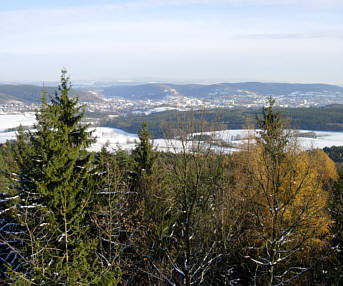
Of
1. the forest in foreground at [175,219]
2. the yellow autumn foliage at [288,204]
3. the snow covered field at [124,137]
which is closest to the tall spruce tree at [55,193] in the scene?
the forest in foreground at [175,219]

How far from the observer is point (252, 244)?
13.8 meters

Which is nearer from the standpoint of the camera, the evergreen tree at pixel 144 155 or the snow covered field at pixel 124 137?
the evergreen tree at pixel 144 155

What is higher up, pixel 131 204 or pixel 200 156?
pixel 200 156

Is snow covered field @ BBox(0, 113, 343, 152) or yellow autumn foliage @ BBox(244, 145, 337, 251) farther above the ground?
yellow autumn foliage @ BBox(244, 145, 337, 251)

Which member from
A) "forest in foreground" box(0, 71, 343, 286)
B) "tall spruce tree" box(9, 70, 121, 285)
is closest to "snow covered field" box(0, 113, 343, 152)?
"forest in foreground" box(0, 71, 343, 286)

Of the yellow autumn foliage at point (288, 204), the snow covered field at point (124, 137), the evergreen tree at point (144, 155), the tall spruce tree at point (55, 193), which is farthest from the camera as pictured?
the snow covered field at point (124, 137)

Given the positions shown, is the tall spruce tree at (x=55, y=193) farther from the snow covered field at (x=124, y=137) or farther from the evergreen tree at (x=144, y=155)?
the snow covered field at (x=124, y=137)

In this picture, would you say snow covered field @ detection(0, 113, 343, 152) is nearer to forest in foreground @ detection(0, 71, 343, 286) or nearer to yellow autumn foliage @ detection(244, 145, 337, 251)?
forest in foreground @ detection(0, 71, 343, 286)

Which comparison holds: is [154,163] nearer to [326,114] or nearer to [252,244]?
[252,244]

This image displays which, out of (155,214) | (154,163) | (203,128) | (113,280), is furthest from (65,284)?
(154,163)

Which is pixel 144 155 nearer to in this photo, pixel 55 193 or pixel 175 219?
pixel 175 219

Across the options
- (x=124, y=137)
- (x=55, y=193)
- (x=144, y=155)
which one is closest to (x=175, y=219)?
(x=55, y=193)

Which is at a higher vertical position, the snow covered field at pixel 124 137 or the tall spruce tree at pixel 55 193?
the tall spruce tree at pixel 55 193

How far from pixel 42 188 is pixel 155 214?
15.0 ft
